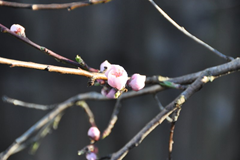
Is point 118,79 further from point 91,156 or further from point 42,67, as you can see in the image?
point 91,156

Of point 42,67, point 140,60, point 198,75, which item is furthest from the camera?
point 140,60

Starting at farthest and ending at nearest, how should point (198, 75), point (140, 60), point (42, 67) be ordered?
1. point (140, 60)
2. point (198, 75)
3. point (42, 67)

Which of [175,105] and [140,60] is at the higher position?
[140,60]

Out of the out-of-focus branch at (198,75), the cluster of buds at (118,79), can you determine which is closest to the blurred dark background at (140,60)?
the out-of-focus branch at (198,75)

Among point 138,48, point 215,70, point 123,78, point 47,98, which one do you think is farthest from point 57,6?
point 47,98

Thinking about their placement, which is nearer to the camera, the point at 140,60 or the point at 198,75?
the point at 198,75

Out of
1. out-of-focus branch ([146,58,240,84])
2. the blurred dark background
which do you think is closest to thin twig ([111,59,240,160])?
out-of-focus branch ([146,58,240,84])

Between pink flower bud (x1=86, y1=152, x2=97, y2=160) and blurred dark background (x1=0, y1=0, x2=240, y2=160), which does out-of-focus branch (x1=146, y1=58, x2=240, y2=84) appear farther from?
blurred dark background (x1=0, y1=0, x2=240, y2=160)

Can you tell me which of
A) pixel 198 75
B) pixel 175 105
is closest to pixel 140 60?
pixel 198 75
